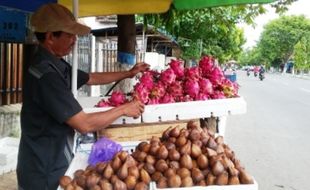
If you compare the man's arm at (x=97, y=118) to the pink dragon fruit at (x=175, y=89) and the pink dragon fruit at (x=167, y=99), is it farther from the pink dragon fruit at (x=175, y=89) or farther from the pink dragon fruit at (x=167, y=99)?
the pink dragon fruit at (x=175, y=89)

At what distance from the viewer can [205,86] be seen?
129 inches

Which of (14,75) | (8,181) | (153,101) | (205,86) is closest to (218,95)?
(205,86)

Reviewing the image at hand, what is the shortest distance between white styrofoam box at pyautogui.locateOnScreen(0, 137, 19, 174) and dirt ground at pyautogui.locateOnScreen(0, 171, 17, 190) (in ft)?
0.23

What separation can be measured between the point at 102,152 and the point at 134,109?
1.14 ft

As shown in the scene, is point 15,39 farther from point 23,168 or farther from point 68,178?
point 68,178

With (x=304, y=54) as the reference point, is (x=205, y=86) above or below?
below

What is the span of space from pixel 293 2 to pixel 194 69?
4280mm

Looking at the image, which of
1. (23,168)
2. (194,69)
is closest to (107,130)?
(23,168)

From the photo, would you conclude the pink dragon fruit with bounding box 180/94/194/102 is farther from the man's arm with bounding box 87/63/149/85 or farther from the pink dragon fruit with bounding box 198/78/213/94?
the man's arm with bounding box 87/63/149/85

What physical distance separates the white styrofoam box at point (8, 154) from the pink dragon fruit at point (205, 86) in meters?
3.94

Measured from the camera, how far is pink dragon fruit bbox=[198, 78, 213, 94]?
10.6ft

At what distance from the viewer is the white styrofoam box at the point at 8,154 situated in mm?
6254

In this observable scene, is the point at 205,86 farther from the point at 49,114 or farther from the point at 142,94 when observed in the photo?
the point at 49,114

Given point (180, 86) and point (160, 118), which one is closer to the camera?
point (160, 118)
